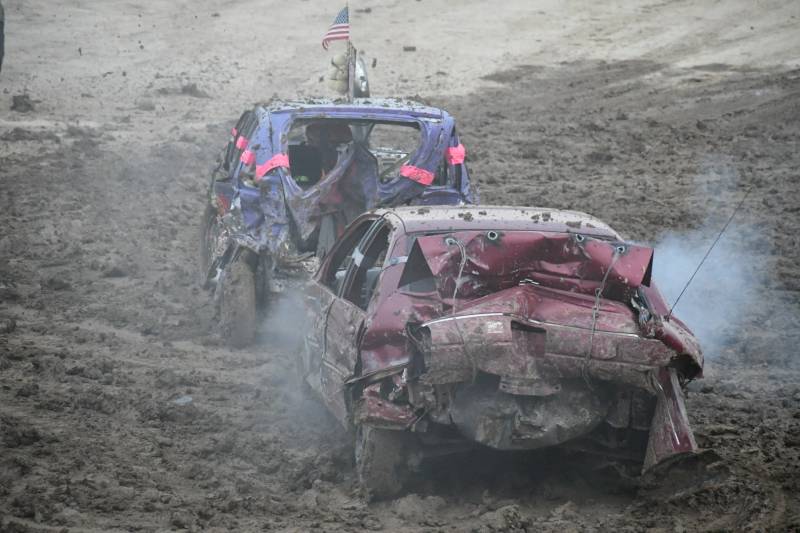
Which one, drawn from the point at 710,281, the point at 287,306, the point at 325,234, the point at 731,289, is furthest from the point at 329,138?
the point at 731,289

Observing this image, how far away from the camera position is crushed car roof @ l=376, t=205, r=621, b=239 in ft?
27.1

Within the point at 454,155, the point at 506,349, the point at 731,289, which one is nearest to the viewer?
the point at 506,349

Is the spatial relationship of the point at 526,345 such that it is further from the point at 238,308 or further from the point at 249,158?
the point at 249,158

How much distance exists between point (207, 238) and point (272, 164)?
2086mm

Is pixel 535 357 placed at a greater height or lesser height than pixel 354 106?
lesser

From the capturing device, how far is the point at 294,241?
457 inches

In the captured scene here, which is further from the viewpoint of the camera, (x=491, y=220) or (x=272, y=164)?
(x=272, y=164)

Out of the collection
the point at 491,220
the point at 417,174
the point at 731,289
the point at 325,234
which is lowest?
the point at 731,289

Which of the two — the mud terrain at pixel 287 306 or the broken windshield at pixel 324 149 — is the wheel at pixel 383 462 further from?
the broken windshield at pixel 324 149

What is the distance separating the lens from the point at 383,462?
7.40 meters

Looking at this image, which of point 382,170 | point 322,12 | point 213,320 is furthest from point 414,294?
point 322,12

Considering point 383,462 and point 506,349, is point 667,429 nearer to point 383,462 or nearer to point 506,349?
point 506,349

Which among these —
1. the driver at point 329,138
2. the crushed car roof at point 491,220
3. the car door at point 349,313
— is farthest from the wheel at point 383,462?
the driver at point 329,138

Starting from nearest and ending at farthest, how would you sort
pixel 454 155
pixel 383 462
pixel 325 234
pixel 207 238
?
pixel 383 462 < pixel 325 234 < pixel 454 155 < pixel 207 238
